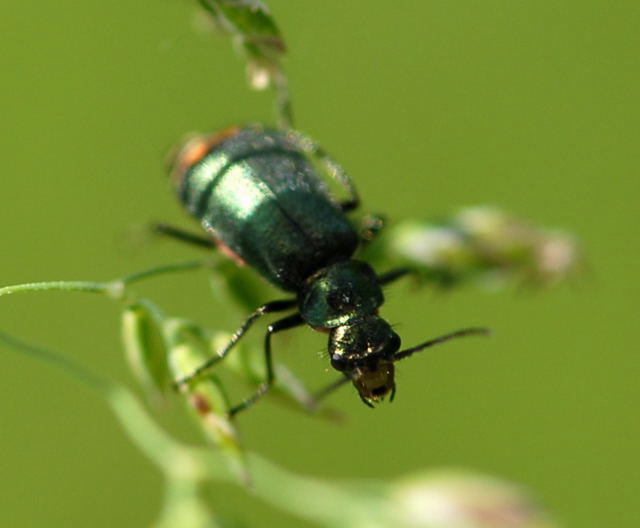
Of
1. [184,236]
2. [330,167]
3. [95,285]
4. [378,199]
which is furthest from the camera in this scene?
[378,199]

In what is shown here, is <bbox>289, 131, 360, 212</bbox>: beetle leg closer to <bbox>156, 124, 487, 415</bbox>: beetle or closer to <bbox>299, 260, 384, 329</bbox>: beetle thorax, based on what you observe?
<bbox>156, 124, 487, 415</bbox>: beetle

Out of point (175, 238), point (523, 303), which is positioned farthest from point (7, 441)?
point (523, 303)

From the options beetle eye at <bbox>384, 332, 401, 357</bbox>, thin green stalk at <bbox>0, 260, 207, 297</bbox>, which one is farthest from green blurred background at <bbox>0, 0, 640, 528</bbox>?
beetle eye at <bbox>384, 332, 401, 357</bbox>

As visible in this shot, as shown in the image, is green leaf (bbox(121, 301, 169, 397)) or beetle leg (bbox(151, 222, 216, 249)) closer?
green leaf (bbox(121, 301, 169, 397))

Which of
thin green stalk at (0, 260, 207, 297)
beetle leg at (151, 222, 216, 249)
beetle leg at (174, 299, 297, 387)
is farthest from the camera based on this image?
beetle leg at (151, 222, 216, 249)

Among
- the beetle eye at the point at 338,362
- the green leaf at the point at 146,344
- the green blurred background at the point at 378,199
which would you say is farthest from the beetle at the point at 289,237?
the green blurred background at the point at 378,199

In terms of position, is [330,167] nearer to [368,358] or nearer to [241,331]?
[241,331]

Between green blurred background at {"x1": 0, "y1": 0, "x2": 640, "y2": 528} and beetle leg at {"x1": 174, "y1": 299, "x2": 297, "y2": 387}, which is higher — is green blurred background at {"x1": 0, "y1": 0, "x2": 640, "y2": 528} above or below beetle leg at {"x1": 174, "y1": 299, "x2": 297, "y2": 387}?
above

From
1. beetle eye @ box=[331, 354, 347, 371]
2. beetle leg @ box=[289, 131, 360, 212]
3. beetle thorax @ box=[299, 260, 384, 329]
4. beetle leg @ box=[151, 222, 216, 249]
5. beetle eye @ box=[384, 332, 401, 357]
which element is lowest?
beetle eye @ box=[331, 354, 347, 371]

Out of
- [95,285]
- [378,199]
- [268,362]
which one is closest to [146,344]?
[95,285]
